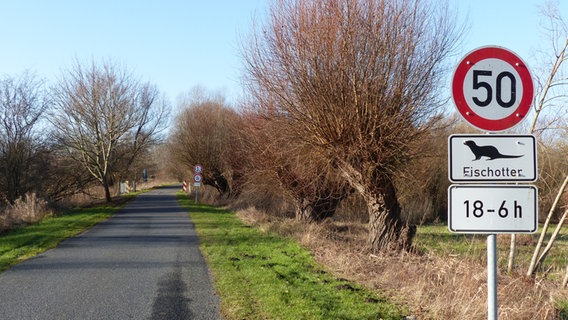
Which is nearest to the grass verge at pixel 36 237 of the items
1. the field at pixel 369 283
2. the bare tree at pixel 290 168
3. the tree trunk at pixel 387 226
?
the field at pixel 369 283

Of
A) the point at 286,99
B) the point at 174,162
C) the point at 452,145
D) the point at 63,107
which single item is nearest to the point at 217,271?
the point at 286,99

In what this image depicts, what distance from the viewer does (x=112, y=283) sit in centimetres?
807

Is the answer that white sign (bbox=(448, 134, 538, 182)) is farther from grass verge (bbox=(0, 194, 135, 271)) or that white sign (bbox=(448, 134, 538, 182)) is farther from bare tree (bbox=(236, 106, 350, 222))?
grass verge (bbox=(0, 194, 135, 271))

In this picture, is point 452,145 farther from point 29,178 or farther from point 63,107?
point 63,107

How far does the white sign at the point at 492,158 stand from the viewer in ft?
12.3

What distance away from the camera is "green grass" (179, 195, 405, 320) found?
6.14 m

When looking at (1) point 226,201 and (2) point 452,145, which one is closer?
(2) point 452,145

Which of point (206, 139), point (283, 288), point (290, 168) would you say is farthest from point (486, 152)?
point (206, 139)

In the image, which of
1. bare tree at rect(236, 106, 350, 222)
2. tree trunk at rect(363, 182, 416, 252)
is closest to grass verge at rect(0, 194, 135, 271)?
bare tree at rect(236, 106, 350, 222)

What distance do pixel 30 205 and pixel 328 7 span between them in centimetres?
1668

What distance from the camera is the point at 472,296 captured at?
6.10m

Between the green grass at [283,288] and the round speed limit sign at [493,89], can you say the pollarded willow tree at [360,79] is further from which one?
the round speed limit sign at [493,89]

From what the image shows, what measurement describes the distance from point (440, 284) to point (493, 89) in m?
3.90

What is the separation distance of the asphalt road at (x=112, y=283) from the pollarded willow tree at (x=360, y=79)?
12.7 ft
